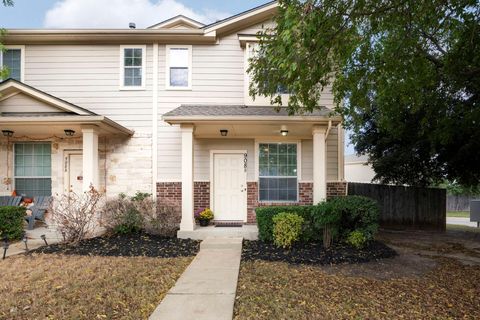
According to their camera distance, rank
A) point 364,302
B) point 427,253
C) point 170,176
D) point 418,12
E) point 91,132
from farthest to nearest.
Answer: point 170,176 → point 91,132 → point 427,253 → point 418,12 → point 364,302

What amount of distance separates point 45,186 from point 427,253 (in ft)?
33.6

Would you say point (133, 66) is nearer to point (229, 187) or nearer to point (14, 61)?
point (14, 61)

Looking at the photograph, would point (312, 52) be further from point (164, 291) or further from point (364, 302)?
point (164, 291)

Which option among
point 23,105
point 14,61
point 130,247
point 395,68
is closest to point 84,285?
point 130,247

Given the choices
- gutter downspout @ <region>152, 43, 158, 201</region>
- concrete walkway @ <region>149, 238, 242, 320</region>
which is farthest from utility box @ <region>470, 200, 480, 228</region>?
gutter downspout @ <region>152, 43, 158, 201</region>

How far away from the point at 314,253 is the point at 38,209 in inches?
288

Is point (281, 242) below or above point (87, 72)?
below

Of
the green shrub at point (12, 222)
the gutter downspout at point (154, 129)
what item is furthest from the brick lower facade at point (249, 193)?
the green shrub at point (12, 222)

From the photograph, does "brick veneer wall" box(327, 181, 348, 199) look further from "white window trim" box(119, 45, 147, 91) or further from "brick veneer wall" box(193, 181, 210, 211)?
"white window trim" box(119, 45, 147, 91)

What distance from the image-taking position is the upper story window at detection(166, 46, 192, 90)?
Result: 9.45 meters

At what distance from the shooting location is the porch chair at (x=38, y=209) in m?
8.48

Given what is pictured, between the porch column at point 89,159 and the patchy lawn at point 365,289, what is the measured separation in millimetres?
4401

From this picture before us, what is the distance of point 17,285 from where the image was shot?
183 inches

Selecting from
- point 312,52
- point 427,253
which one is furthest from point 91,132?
point 427,253
